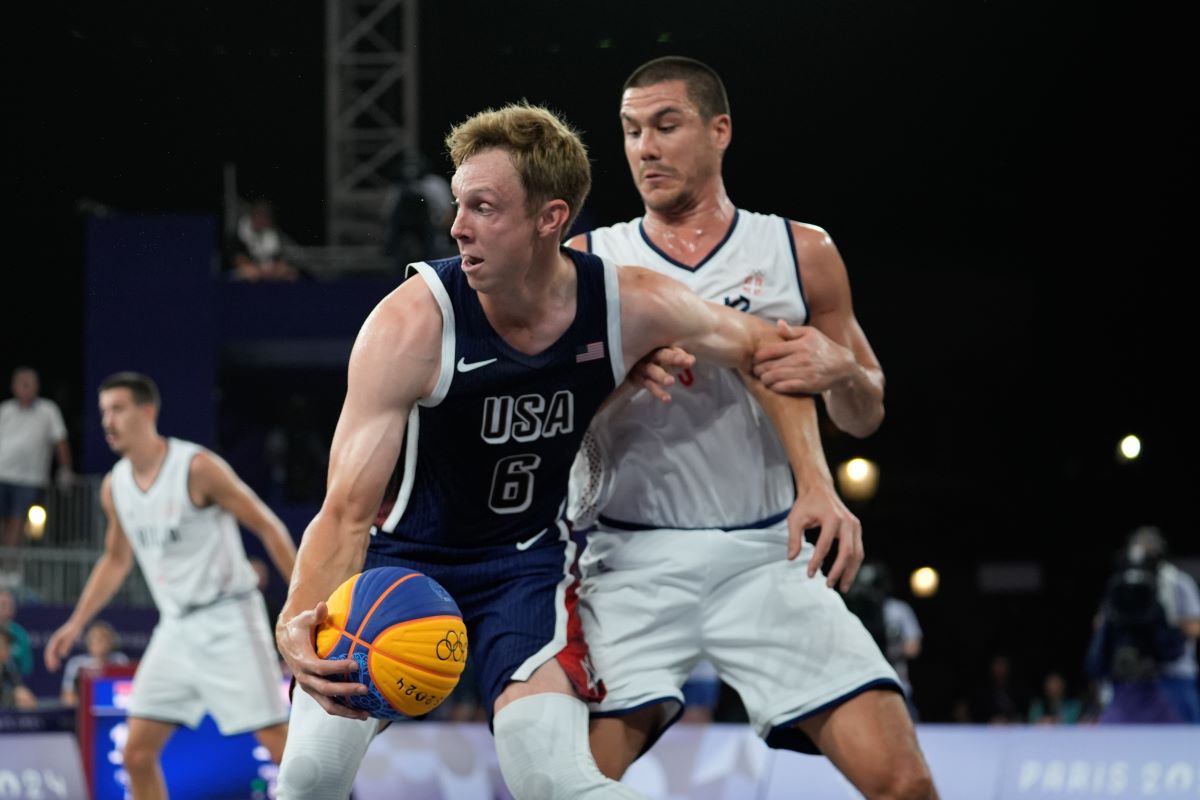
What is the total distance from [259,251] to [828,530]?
769 centimetres

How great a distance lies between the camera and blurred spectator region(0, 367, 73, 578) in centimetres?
1330

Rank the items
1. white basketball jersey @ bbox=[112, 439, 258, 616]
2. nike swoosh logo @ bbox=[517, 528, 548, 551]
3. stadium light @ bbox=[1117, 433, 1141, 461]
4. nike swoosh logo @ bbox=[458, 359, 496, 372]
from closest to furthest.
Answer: nike swoosh logo @ bbox=[458, 359, 496, 372]
nike swoosh logo @ bbox=[517, 528, 548, 551]
white basketball jersey @ bbox=[112, 439, 258, 616]
stadium light @ bbox=[1117, 433, 1141, 461]

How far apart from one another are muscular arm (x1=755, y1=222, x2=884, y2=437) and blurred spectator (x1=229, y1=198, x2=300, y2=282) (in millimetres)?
4999

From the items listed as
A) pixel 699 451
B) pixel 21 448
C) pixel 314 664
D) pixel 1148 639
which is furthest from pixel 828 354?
pixel 21 448

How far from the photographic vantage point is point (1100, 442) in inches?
797

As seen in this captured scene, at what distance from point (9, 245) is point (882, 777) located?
4234mm

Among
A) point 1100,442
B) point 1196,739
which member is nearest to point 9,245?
point 1196,739

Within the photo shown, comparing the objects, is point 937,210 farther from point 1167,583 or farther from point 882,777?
point 1167,583

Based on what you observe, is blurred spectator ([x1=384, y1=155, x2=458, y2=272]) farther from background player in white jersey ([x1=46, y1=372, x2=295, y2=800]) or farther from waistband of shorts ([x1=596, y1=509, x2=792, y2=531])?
waistband of shorts ([x1=596, y1=509, x2=792, y2=531])

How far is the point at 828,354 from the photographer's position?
3.91m

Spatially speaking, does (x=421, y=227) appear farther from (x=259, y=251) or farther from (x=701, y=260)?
(x=259, y=251)

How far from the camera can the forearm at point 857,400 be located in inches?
158

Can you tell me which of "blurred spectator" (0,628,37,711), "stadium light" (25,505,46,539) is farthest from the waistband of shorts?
"stadium light" (25,505,46,539)

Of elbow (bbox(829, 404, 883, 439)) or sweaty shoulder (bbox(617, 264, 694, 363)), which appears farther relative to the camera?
elbow (bbox(829, 404, 883, 439))
